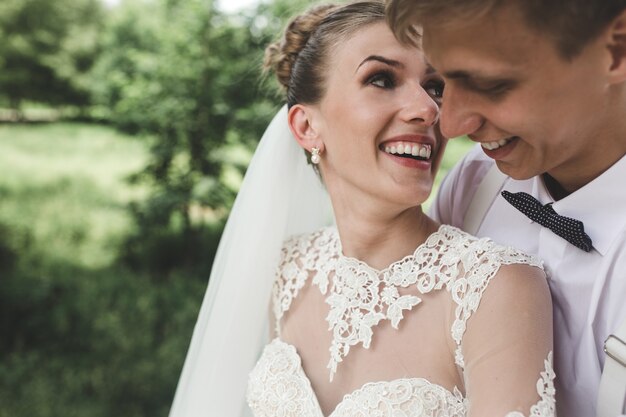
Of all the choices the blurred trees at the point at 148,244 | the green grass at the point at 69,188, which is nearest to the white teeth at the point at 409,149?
the blurred trees at the point at 148,244

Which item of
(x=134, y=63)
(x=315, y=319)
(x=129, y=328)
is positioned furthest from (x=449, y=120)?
(x=134, y=63)

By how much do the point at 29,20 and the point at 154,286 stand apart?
8077mm

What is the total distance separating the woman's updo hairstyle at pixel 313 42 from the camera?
2102 millimetres

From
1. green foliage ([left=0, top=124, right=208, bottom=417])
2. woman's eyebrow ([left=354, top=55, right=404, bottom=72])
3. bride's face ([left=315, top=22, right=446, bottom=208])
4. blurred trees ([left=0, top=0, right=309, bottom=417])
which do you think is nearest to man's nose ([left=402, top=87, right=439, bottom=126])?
bride's face ([left=315, top=22, right=446, bottom=208])

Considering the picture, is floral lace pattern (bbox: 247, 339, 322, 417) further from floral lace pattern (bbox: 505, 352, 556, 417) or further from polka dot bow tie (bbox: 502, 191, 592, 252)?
polka dot bow tie (bbox: 502, 191, 592, 252)

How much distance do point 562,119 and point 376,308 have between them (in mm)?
854

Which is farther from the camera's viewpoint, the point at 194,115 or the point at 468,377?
the point at 194,115

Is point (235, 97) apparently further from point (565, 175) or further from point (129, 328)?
point (565, 175)

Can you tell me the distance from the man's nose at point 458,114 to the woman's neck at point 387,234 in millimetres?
496

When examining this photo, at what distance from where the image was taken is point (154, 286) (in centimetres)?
634

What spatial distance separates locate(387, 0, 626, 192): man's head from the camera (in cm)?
142

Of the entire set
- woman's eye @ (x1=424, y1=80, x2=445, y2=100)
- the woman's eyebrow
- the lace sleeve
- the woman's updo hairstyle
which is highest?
the woman's updo hairstyle

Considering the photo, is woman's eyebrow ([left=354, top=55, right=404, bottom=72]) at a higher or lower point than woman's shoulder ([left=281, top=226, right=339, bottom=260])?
higher

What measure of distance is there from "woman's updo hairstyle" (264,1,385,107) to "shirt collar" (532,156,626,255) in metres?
0.86
